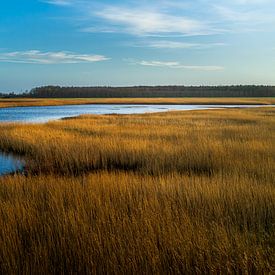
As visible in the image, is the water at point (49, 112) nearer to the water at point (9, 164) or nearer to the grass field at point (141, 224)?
the water at point (9, 164)

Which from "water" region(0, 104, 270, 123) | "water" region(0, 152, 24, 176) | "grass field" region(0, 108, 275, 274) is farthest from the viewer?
"water" region(0, 104, 270, 123)

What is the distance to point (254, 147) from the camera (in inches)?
549

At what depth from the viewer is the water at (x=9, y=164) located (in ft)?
41.2

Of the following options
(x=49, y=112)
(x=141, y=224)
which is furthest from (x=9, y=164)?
(x=49, y=112)

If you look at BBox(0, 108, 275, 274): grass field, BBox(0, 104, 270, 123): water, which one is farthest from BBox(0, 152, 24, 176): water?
BBox(0, 104, 270, 123): water

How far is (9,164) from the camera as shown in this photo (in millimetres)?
13742

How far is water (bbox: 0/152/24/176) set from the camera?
1256 cm

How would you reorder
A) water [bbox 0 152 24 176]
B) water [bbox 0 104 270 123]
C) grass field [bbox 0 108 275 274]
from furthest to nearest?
water [bbox 0 104 270 123] < water [bbox 0 152 24 176] < grass field [bbox 0 108 275 274]

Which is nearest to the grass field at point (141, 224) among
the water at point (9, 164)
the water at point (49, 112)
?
the water at point (9, 164)

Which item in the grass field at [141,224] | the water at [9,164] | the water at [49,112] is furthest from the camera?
the water at [49,112]

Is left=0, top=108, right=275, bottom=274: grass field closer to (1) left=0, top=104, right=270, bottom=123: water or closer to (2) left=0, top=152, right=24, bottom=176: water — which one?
(2) left=0, top=152, right=24, bottom=176: water

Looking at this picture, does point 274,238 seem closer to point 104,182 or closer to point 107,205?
point 107,205

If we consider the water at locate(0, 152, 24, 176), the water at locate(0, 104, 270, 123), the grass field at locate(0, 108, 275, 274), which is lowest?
the water at locate(0, 152, 24, 176)

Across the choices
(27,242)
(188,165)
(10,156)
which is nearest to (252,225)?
(27,242)
